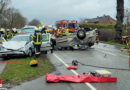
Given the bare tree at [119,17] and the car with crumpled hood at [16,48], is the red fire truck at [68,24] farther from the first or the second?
the car with crumpled hood at [16,48]

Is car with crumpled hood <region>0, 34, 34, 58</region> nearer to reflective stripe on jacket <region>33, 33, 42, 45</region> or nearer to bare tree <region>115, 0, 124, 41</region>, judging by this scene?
reflective stripe on jacket <region>33, 33, 42, 45</region>

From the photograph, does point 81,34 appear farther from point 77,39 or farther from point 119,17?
point 119,17

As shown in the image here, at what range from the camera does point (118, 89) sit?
5332 millimetres

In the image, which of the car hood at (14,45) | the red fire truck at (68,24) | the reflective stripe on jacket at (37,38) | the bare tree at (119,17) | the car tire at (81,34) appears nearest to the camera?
the reflective stripe on jacket at (37,38)

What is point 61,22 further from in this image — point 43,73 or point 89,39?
point 43,73

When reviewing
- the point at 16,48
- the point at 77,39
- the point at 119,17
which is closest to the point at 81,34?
the point at 77,39

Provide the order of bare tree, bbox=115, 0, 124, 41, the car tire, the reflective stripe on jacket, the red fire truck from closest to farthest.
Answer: the reflective stripe on jacket
the car tire
the red fire truck
bare tree, bbox=115, 0, 124, 41

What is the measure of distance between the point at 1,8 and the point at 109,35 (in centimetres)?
3031

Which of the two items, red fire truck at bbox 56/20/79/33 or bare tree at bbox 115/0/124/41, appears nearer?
red fire truck at bbox 56/20/79/33

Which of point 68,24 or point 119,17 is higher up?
point 119,17

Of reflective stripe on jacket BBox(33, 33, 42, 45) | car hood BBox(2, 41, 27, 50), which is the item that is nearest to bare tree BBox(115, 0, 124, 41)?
car hood BBox(2, 41, 27, 50)

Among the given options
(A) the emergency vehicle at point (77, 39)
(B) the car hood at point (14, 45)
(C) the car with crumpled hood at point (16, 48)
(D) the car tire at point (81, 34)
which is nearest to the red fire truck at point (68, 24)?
(A) the emergency vehicle at point (77, 39)

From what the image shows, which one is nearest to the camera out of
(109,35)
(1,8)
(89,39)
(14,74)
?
(14,74)

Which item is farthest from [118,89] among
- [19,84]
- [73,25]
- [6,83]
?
[73,25]
